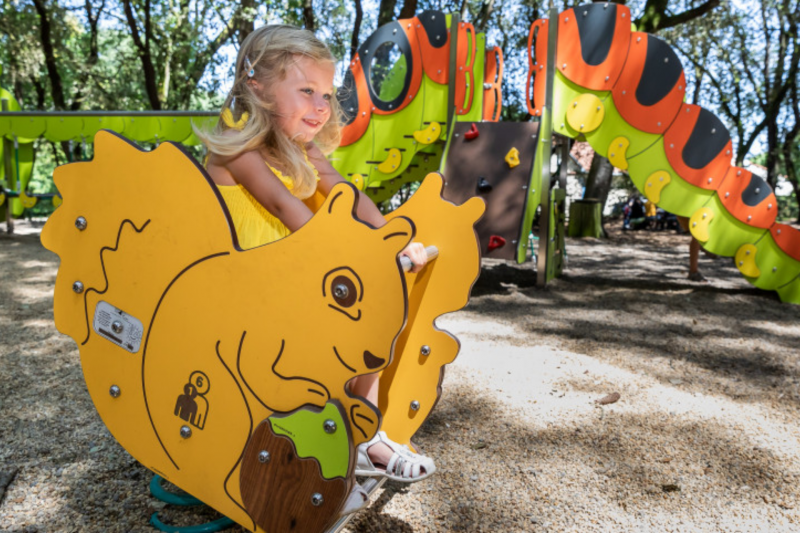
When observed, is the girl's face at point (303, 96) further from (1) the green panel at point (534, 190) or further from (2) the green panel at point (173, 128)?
(2) the green panel at point (173, 128)

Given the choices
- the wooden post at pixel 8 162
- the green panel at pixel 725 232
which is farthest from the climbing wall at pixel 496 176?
the wooden post at pixel 8 162

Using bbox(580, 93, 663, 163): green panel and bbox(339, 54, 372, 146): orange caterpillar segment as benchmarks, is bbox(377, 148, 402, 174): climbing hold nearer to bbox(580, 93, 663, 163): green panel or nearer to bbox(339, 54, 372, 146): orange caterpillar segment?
bbox(339, 54, 372, 146): orange caterpillar segment

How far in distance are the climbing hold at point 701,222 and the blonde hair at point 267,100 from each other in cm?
368

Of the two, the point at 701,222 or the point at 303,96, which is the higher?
the point at 303,96

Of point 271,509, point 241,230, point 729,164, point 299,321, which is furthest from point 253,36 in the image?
point 729,164

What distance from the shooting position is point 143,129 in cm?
700

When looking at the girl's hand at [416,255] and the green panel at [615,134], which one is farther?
the green panel at [615,134]

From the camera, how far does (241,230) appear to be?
1376 millimetres

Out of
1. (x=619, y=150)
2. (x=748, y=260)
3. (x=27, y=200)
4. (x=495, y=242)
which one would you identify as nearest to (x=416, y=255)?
(x=495, y=242)

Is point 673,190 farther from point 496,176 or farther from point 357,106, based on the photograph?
point 357,106

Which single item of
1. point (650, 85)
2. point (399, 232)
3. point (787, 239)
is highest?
point (650, 85)

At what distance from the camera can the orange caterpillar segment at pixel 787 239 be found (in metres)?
4.19

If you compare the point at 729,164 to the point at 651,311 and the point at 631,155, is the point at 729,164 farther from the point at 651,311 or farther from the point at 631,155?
the point at 651,311

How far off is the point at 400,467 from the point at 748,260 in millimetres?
3963
